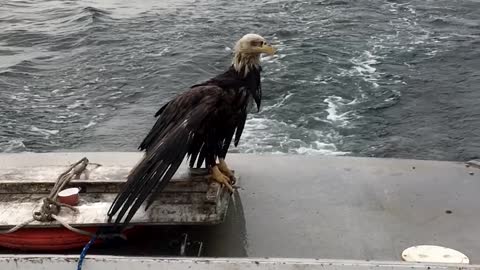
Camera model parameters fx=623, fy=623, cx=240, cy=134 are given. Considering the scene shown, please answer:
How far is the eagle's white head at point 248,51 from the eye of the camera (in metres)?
3.36

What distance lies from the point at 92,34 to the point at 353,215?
27.5ft

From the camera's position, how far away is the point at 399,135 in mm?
6539

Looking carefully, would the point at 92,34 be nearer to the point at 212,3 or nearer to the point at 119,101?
the point at 212,3

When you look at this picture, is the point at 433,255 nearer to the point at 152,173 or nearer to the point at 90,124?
the point at 152,173

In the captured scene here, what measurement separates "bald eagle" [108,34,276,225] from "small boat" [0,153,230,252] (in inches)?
3.6

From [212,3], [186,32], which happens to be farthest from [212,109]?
[212,3]

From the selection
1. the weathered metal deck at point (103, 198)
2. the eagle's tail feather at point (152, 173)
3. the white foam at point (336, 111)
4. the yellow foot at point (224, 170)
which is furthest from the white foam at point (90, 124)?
the eagle's tail feather at point (152, 173)

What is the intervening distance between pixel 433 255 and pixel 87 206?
61.9 inches

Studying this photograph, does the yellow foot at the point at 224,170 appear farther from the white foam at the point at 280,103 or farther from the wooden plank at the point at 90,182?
the white foam at the point at 280,103

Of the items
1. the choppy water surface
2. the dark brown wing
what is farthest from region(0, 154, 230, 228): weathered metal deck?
the choppy water surface

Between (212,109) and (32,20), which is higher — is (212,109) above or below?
above

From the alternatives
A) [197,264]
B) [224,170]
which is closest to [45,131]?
[224,170]

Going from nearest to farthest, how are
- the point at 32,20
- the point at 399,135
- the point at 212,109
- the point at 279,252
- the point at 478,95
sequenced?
1. the point at 279,252
2. the point at 212,109
3. the point at 399,135
4. the point at 478,95
5. the point at 32,20

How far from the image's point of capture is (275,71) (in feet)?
27.7
